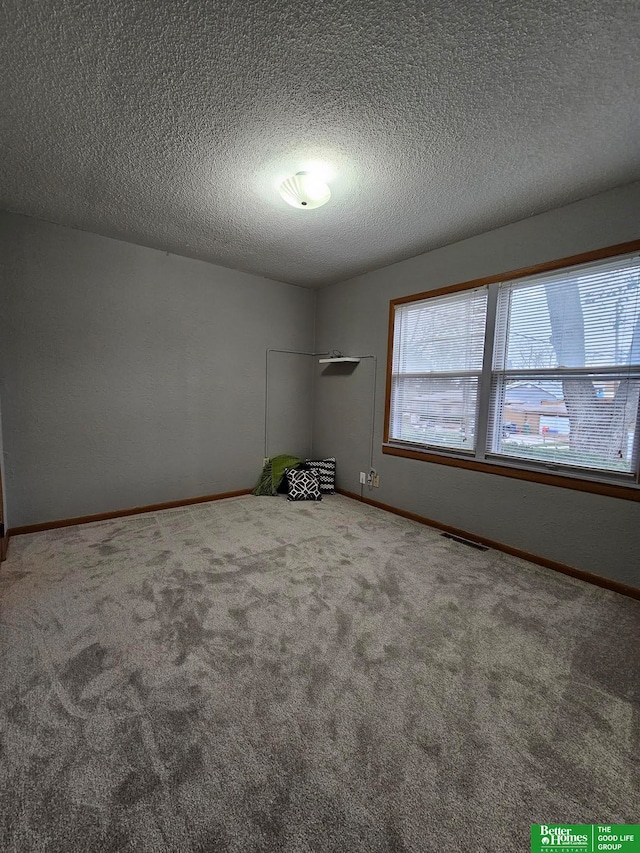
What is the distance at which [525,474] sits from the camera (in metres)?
2.61

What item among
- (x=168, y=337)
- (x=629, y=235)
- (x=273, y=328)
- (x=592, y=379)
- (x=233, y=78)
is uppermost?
(x=233, y=78)

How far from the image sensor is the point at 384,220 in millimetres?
2643

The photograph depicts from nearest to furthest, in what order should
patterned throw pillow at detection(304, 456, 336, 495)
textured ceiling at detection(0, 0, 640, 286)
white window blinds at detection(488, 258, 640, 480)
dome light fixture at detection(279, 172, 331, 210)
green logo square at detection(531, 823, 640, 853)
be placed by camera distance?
green logo square at detection(531, 823, 640, 853) → textured ceiling at detection(0, 0, 640, 286) → dome light fixture at detection(279, 172, 331, 210) → white window blinds at detection(488, 258, 640, 480) → patterned throw pillow at detection(304, 456, 336, 495)

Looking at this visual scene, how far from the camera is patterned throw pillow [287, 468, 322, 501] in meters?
3.90

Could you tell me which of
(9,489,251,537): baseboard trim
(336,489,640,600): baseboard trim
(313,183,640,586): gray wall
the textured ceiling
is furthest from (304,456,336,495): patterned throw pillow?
the textured ceiling

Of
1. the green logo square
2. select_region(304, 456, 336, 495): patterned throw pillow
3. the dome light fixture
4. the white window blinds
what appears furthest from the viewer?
select_region(304, 456, 336, 495): patterned throw pillow

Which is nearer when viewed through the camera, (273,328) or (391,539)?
(391,539)

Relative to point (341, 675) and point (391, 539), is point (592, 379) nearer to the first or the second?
point (391, 539)

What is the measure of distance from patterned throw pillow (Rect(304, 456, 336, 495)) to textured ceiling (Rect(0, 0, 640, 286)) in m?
2.60

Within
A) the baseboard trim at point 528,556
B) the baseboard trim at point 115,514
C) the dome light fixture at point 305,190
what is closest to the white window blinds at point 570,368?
the baseboard trim at point 528,556

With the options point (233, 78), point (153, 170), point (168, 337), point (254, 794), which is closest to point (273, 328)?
point (168, 337)

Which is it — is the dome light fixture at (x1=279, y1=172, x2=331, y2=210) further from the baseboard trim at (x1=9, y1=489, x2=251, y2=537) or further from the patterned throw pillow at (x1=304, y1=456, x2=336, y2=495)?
the baseboard trim at (x1=9, y1=489, x2=251, y2=537)

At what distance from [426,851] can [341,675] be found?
0.60m

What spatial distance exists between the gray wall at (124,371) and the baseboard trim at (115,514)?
2.4 inches
